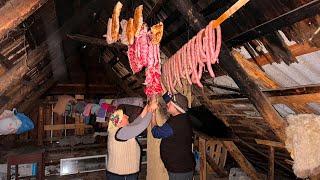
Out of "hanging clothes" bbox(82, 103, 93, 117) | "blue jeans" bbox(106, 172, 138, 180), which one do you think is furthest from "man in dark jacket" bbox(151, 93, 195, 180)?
"hanging clothes" bbox(82, 103, 93, 117)

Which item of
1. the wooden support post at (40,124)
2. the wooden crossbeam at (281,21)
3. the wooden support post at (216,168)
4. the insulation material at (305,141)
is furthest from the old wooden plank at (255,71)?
the wooden support post at (40,124)

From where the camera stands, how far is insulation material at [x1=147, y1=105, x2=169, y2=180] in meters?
6.62

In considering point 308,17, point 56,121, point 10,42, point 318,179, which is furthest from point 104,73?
point 308,17

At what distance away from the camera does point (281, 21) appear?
3174 millimetres

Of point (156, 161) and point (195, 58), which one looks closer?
point (195, 58)

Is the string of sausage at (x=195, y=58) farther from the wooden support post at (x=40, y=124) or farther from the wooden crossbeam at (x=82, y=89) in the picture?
the wooden crossbeam at (x=82, y=89)

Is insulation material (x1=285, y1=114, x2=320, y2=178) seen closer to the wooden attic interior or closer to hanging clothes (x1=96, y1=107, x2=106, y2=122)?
the wooden attic interior

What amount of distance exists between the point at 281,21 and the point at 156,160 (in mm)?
4597

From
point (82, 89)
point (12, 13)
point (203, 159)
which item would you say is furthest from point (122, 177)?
point (82, 89)

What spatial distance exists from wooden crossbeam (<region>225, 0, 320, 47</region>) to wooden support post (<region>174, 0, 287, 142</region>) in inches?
12.9

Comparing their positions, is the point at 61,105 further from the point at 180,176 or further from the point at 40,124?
the point at 180,176

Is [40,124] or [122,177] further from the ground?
[40,124]

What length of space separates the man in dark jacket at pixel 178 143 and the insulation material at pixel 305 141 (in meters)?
1.69

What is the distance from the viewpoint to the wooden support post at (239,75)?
149 inches
